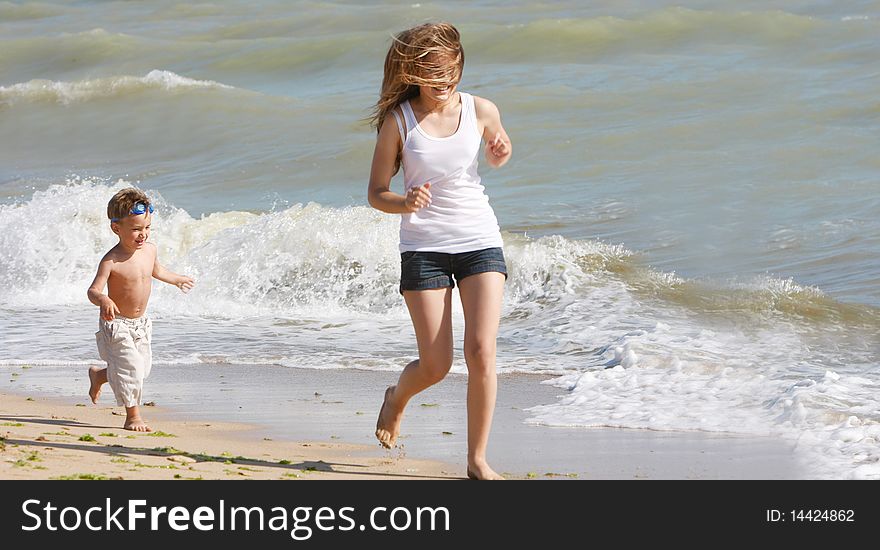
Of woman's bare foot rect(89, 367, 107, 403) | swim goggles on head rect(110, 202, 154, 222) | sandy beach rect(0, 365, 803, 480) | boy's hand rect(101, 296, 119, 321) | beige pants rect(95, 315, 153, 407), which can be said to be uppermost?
swim goggles on head rect(110, 202, 154, 222)

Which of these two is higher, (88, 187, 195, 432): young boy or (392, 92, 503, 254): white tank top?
(392, 92, 503, 254): white tank top

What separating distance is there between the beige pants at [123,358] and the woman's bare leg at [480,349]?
1.82 m

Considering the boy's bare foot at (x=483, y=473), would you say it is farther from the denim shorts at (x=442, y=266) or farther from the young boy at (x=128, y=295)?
the young boy at (x=128, y=295)

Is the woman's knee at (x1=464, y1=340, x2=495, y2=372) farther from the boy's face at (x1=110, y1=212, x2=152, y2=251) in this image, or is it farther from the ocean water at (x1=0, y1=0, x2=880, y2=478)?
the boy's face at (x1=110, y1=212, x2=152, y2=251)

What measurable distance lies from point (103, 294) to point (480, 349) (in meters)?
1.94

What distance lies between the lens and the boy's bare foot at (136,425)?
18.7 feet

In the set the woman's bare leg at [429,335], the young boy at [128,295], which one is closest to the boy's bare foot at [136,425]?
the young boy at [128,295]

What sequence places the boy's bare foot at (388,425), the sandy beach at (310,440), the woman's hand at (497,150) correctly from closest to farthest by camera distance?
the woman's hand at (497,150)
the sandy beach at (310,440)
the boy's bare foot at (388,425)

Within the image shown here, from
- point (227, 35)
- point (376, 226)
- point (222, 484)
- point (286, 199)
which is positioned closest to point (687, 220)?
point (376, 226)

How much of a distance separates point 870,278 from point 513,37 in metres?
14.0

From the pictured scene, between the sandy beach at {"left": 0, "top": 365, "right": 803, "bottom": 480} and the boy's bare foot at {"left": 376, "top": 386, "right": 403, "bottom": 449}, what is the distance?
3.6 inches

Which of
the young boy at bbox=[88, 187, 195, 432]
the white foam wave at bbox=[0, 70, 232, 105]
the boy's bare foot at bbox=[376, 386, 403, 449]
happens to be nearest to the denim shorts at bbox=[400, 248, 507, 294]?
the boy's bare foot at bbox=[376, 386, 403, 449]

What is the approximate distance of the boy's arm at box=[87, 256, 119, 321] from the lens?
5.51m

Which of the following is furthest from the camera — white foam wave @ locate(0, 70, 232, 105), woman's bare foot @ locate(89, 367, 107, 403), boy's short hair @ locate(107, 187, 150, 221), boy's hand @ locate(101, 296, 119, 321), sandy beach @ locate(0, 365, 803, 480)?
white foam wave @ locate(0, 70, 232, 105)
